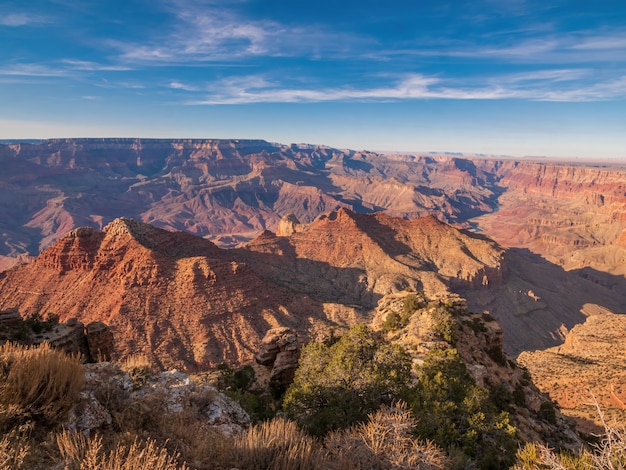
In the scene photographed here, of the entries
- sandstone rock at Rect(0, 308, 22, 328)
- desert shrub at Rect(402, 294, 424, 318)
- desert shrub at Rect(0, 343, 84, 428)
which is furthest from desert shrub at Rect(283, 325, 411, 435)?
sandstone rock at Rect(0, 308, 22, 328)

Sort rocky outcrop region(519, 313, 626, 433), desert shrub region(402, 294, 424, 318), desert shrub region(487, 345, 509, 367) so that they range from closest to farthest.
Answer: desert shrub region(487, 345, 509, 367), desert shrub region(402, 294, 424, 318), rocky outcrop region(519, 313, 626, 433)

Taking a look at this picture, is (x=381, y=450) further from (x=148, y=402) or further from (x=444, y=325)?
(x=444, y=325)

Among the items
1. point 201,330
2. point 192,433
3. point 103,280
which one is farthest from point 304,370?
point 103,280

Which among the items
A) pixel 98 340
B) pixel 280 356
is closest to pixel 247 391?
pixel 280 356

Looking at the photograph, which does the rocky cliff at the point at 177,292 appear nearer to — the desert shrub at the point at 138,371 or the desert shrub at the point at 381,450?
the desert shrub at the point at 138,371

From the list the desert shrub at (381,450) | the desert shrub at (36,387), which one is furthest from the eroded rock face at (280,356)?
the desert shrub at (36,387)

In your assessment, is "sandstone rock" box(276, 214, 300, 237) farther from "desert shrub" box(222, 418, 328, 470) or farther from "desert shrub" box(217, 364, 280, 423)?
"desert shrub" box(222, 418, 328, 470)

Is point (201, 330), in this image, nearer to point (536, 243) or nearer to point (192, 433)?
point (192, 433)
